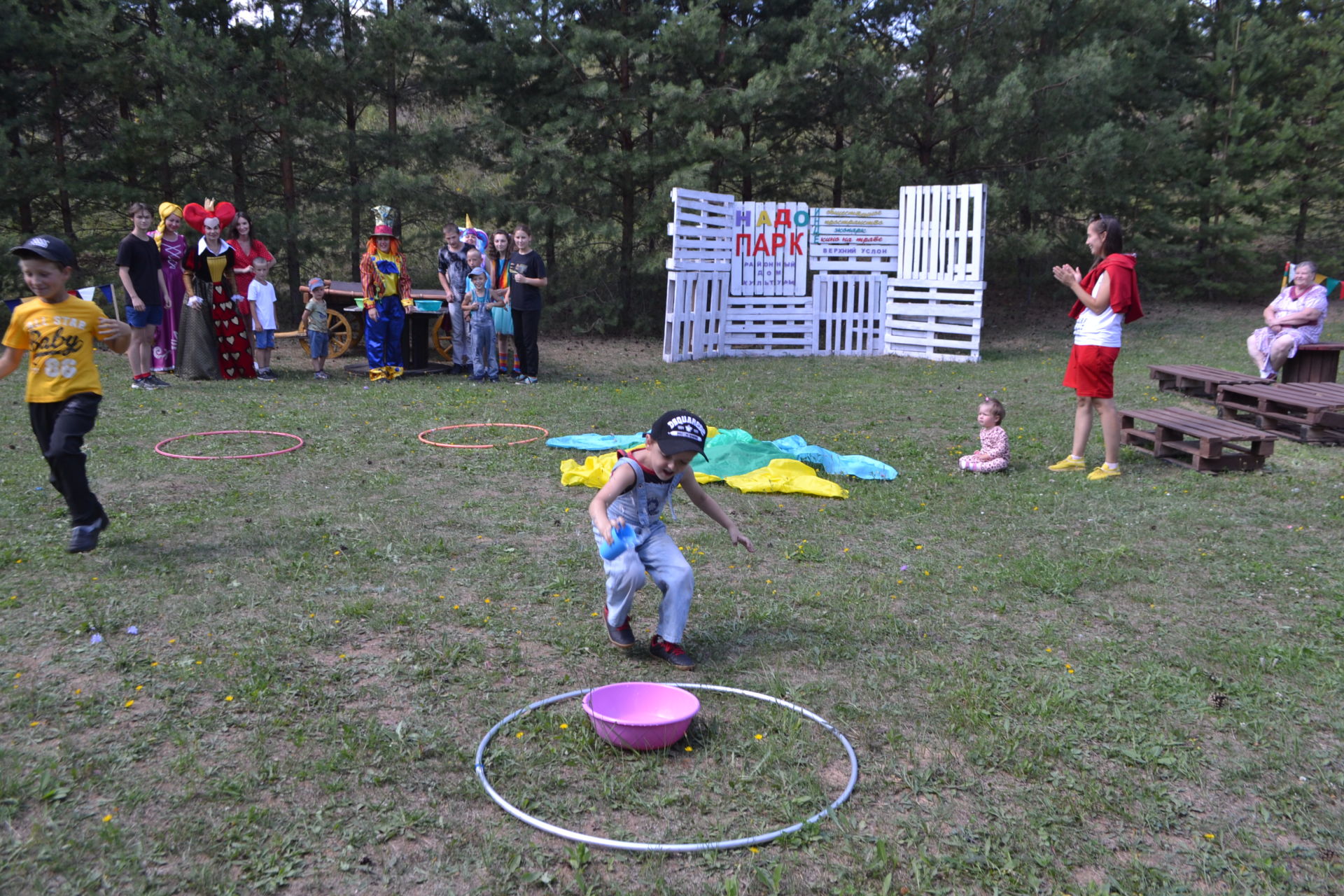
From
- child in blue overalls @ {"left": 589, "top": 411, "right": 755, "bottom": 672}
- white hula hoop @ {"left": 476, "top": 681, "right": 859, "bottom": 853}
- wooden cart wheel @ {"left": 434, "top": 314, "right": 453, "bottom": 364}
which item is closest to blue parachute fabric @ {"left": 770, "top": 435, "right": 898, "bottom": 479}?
child in blue overalls @ {"left": 589, "top": 411, "right": 755, "bottom": 672}

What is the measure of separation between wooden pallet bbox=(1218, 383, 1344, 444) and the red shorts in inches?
92.1

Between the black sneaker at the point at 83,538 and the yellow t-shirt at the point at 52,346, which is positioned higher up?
the yellow t-shirt at the point at 52,346

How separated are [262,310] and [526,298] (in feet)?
10.3

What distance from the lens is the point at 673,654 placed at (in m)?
4.25

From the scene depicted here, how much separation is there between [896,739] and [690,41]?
14.9 metres

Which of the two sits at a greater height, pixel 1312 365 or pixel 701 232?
pixel 701 232

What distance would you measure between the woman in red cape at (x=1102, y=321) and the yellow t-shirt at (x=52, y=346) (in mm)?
6368

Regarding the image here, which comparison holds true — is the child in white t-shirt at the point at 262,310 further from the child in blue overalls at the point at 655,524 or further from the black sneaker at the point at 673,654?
the black sneaker at the point at 673,654

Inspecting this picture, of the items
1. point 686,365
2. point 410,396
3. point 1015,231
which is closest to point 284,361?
point 410,396

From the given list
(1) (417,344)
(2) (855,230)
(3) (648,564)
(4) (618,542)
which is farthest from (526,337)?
(4) (618,542)

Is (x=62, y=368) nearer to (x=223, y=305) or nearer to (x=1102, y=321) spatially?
(x=223, y=305)

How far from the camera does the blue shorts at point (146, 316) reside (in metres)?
10.5

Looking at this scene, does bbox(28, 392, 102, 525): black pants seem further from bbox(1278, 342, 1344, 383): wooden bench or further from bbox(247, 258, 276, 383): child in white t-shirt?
bbox(1278, 342, 1344, 383): wooden bench

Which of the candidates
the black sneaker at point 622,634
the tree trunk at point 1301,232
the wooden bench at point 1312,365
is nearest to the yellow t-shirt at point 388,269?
the black sneaker at point 622,634
